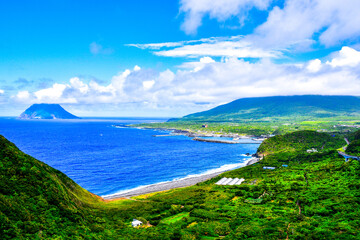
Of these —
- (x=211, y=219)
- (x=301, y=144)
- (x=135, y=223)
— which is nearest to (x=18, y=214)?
(x=135, y=223)

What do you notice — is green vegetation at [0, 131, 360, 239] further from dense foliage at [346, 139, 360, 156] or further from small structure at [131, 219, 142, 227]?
dense foliage at [346, 139, 360, 156]

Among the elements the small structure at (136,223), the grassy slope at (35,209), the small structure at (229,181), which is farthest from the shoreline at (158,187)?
the grassy slope at (35,209)

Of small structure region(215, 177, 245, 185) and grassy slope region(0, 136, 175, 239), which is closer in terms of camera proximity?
grassy slope region(0, 136, 175, 239)

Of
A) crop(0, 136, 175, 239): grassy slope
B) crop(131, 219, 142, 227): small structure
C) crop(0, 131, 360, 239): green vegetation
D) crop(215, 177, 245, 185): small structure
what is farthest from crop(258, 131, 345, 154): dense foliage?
crop(0, 136, 175, 239): grassy slope

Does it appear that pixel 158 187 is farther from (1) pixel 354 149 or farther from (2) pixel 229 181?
(1) pixel 354 149

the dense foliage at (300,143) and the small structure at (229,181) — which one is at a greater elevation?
the dense foliage at (300,143)

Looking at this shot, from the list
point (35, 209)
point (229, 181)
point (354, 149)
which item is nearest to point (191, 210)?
point (35, 209)

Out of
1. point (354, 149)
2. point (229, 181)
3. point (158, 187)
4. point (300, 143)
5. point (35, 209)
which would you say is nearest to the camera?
point (35, 209)

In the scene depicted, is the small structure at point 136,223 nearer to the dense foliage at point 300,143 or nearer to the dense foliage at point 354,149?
the dense foliage at point 354,149
